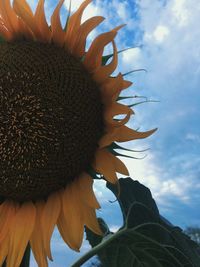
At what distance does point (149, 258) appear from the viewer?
1.86 m

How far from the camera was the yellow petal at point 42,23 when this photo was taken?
78.2 inches

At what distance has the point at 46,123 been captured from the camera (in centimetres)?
188

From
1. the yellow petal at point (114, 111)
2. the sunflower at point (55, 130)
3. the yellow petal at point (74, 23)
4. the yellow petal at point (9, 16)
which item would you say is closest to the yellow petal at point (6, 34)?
the yellow petal at point (9, 16)

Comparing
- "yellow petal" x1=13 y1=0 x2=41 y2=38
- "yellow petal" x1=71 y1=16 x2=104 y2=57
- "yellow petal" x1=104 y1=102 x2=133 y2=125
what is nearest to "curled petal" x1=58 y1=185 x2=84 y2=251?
"yellow petal" x1=104 y1=102 x2=133 y2=125

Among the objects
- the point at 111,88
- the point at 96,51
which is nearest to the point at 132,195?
the point at 111,88

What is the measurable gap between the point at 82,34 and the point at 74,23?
5 centimetres

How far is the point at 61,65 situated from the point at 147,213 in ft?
2.04

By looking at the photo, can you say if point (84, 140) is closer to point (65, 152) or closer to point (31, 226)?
point (65, 152)

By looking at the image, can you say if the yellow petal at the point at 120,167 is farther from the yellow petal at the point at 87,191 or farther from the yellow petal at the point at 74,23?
the yellow petal at the point at 74,23

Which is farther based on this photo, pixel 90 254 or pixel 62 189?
pixel 62 189

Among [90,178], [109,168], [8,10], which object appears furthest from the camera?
[8,10]

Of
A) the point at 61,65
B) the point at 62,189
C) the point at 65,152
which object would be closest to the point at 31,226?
the point at 62,189

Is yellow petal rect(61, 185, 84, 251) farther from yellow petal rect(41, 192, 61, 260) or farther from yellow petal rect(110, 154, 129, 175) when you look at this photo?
yellow petal rect(110, 154, 129, 175)

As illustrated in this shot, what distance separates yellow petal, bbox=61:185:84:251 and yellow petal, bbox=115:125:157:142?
0.29 meters
